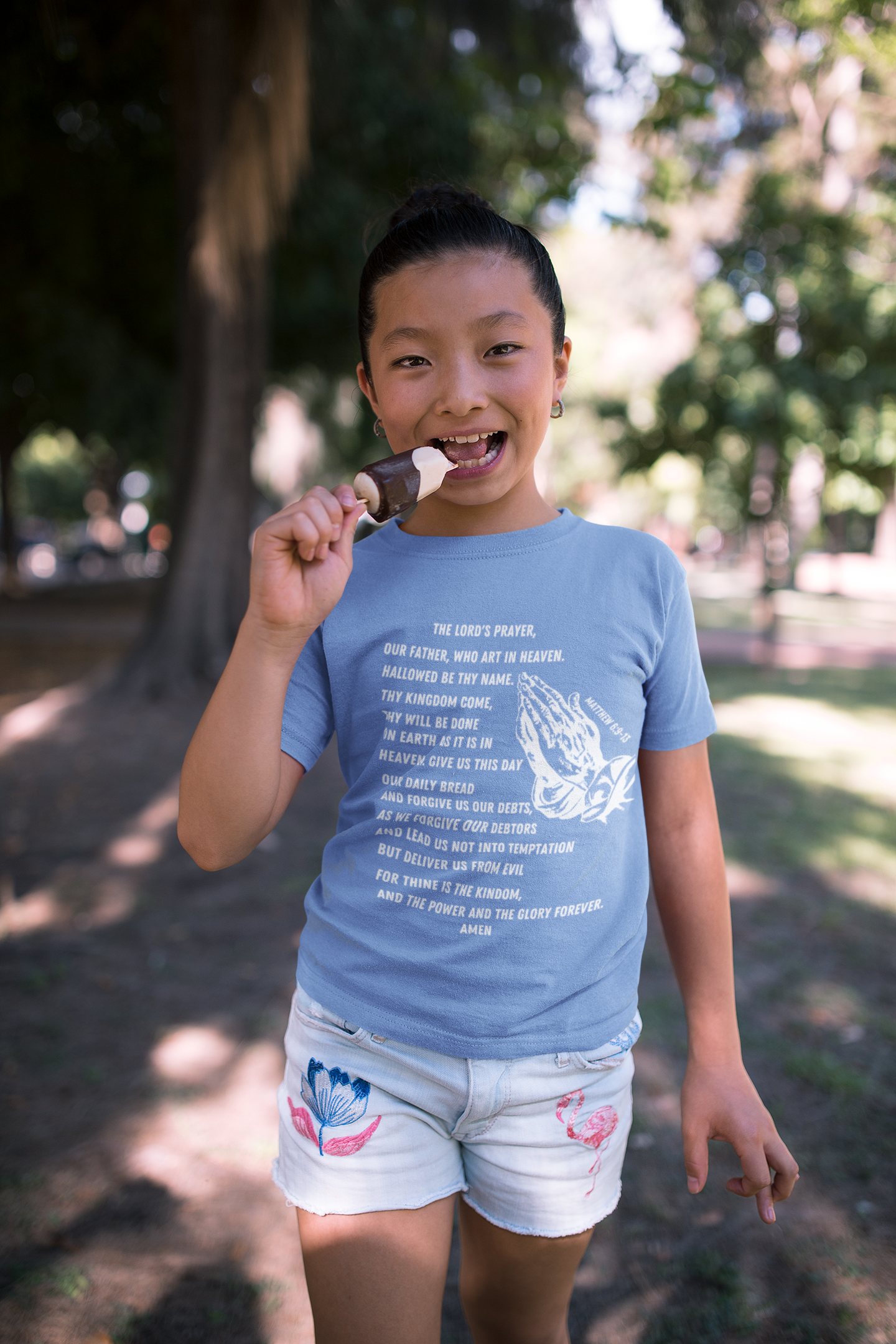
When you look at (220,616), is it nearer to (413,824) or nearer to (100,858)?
(100,858)

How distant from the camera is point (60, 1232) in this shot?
2.47 m

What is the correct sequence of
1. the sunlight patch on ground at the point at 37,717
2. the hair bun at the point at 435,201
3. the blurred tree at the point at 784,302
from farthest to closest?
the blurred tree at the point at 784,302
the sunlight patch on ground at the point at 37,717
the hair bun at the point at 435,201

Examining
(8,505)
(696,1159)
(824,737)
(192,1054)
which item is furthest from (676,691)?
(8,505)

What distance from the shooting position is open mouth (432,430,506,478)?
1.50m

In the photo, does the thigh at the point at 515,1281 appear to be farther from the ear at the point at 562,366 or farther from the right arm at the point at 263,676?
the ear at the point at 562,366

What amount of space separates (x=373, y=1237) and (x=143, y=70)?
35.8ft

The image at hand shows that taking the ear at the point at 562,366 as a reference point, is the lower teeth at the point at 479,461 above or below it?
below

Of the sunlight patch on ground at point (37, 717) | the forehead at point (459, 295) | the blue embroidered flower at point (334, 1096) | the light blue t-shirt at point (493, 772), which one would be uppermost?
the forehead at point (459, 295)

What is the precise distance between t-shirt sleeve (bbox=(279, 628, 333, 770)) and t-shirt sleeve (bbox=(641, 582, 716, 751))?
511 mm

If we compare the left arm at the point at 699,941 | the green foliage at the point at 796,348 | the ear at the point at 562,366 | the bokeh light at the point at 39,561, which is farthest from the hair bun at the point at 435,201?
the bokeh light at the point at 39,561

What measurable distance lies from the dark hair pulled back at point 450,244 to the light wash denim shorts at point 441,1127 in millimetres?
1105

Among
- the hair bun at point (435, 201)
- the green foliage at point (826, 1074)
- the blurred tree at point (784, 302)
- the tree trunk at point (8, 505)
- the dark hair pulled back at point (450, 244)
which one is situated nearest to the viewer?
the dark hair pulled back at point (450, 244)

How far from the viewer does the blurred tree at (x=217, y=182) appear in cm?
625

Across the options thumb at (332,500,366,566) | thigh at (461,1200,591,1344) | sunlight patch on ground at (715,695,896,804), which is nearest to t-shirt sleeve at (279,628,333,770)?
thumb at (332,500,366,566)
